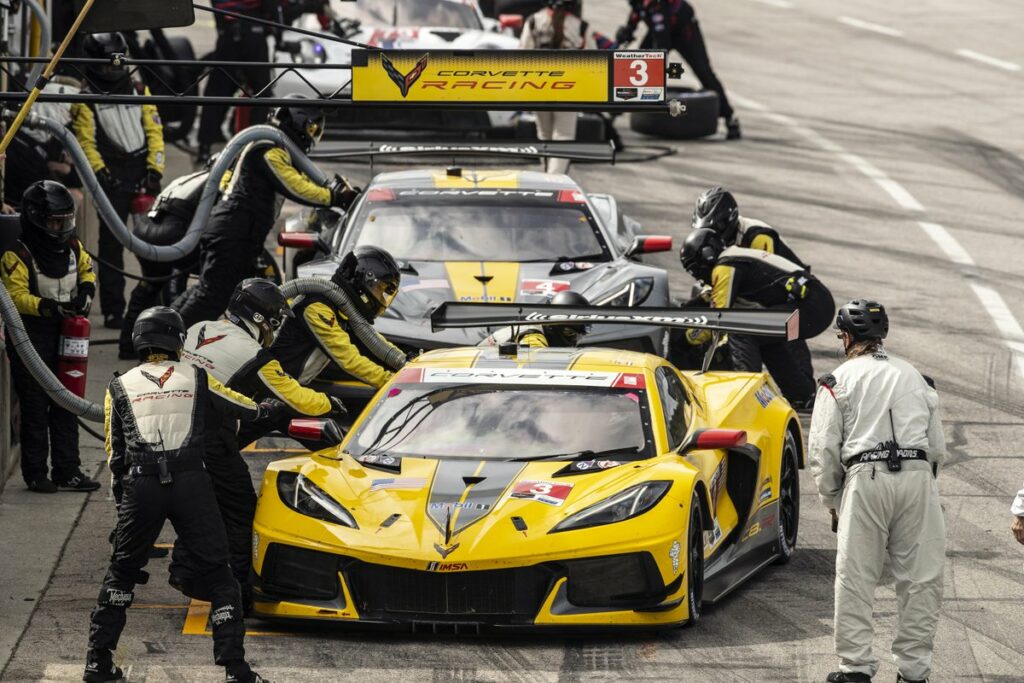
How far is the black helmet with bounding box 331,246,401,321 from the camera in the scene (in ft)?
39.3

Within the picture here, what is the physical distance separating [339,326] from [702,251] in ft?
10.2

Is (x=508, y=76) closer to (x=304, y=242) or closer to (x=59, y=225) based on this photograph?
(x=59, y=225)

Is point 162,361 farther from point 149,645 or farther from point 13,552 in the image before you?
point 13,552

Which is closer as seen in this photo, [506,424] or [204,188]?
→ [506,424]

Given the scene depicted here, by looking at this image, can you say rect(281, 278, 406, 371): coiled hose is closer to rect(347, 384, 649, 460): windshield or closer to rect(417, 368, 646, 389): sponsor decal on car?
rect(417, 368, 646, 389): sponsor decal on car

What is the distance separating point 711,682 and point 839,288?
32.3 ft

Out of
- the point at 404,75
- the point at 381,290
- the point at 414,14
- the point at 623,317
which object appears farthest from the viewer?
the point at 414,14

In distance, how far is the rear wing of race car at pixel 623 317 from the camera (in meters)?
10.9

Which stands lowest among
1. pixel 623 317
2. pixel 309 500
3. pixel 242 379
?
pixel 309 500

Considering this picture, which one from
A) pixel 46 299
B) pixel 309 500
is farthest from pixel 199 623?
pixel 46 299

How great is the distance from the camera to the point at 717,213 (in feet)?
46.6

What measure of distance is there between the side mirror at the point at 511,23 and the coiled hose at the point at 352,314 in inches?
582

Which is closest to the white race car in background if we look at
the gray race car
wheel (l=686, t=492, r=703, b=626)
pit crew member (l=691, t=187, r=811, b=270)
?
the gray race car

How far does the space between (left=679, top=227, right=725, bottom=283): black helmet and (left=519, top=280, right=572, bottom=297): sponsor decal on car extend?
33.8 inches
